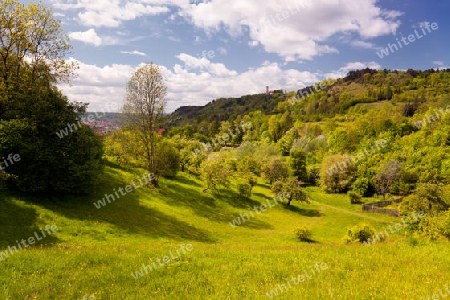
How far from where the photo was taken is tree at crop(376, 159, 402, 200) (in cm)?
6222

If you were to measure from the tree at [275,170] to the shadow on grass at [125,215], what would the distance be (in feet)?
131

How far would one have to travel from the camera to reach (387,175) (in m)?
62.4

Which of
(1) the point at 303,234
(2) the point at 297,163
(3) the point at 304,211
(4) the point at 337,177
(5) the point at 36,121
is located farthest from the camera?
(2) the point at 297,163

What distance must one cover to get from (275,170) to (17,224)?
53.7 metres

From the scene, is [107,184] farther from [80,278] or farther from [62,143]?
[80,278]

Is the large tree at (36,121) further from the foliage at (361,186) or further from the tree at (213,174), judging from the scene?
the foliage at (361,186)

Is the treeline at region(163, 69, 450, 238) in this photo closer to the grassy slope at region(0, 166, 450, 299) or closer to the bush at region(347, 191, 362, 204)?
the bush at region(347, 191, 362, 204)

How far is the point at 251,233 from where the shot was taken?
3069 cm

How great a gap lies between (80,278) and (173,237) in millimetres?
14525

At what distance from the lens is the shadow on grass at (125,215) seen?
72.3ft

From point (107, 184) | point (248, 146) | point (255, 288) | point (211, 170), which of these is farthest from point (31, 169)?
point (248, 146)

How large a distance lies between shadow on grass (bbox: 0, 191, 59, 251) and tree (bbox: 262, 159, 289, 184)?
5164cm

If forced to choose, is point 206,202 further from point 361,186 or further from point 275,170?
point 361,186

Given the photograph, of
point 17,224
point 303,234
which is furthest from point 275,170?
point 17,224
